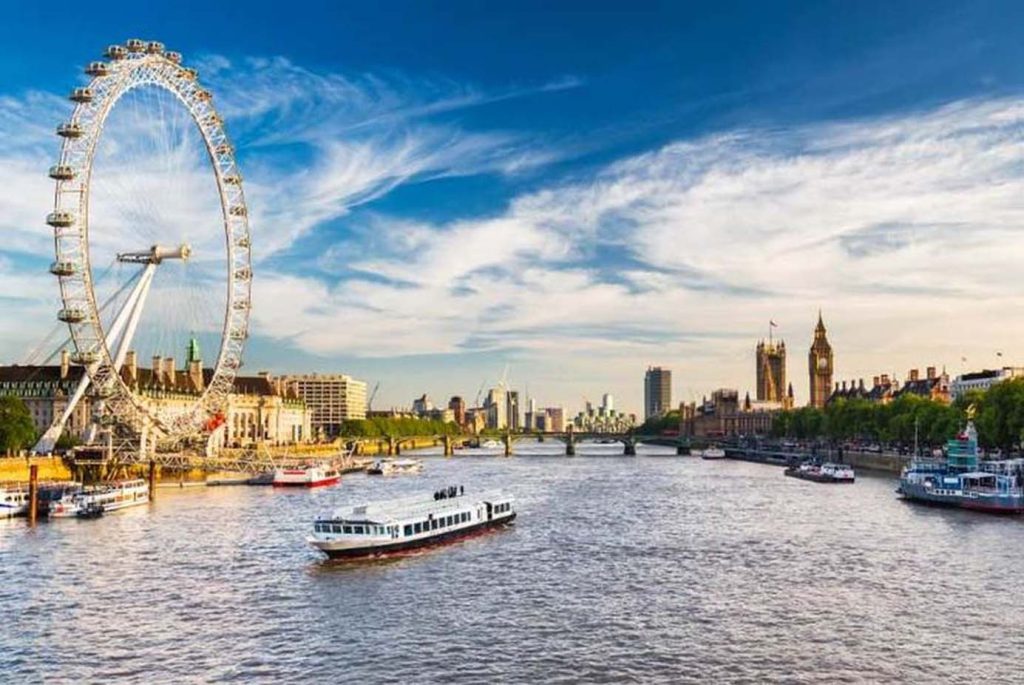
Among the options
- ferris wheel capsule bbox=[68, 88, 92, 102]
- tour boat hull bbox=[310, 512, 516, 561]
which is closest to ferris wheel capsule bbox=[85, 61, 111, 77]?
ferris wheel capsule bbox=[68, 88, 92, 102]

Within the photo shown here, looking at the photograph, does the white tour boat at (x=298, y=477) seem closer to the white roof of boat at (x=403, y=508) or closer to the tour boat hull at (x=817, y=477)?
the white roof of boat at (x=403, y=508)

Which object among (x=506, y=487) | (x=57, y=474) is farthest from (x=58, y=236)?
(x=506, y=487)

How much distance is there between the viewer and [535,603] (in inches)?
1754

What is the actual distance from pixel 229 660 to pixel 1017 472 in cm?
7197

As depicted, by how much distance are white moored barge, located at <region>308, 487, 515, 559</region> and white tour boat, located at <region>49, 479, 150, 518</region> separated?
24287mm

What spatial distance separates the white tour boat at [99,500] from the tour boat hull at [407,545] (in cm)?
2667

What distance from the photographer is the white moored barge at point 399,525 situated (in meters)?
56.8

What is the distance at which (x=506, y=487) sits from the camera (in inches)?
4469

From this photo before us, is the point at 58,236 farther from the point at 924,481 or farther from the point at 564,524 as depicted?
the point at 924,481

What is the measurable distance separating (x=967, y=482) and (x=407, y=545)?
1787 inches

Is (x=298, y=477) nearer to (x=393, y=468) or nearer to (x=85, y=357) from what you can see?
(x=85, y=357)

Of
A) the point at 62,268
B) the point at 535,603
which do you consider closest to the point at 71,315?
the point at 62,268

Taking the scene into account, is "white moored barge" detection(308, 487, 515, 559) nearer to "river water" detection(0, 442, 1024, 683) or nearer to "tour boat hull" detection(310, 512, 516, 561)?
"tour boat hull" detection(310, 512, 516, 561)

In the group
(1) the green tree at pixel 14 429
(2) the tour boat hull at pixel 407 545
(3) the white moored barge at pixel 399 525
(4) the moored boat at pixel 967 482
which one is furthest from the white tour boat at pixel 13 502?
(4) the moored boat at pixel 967 482
